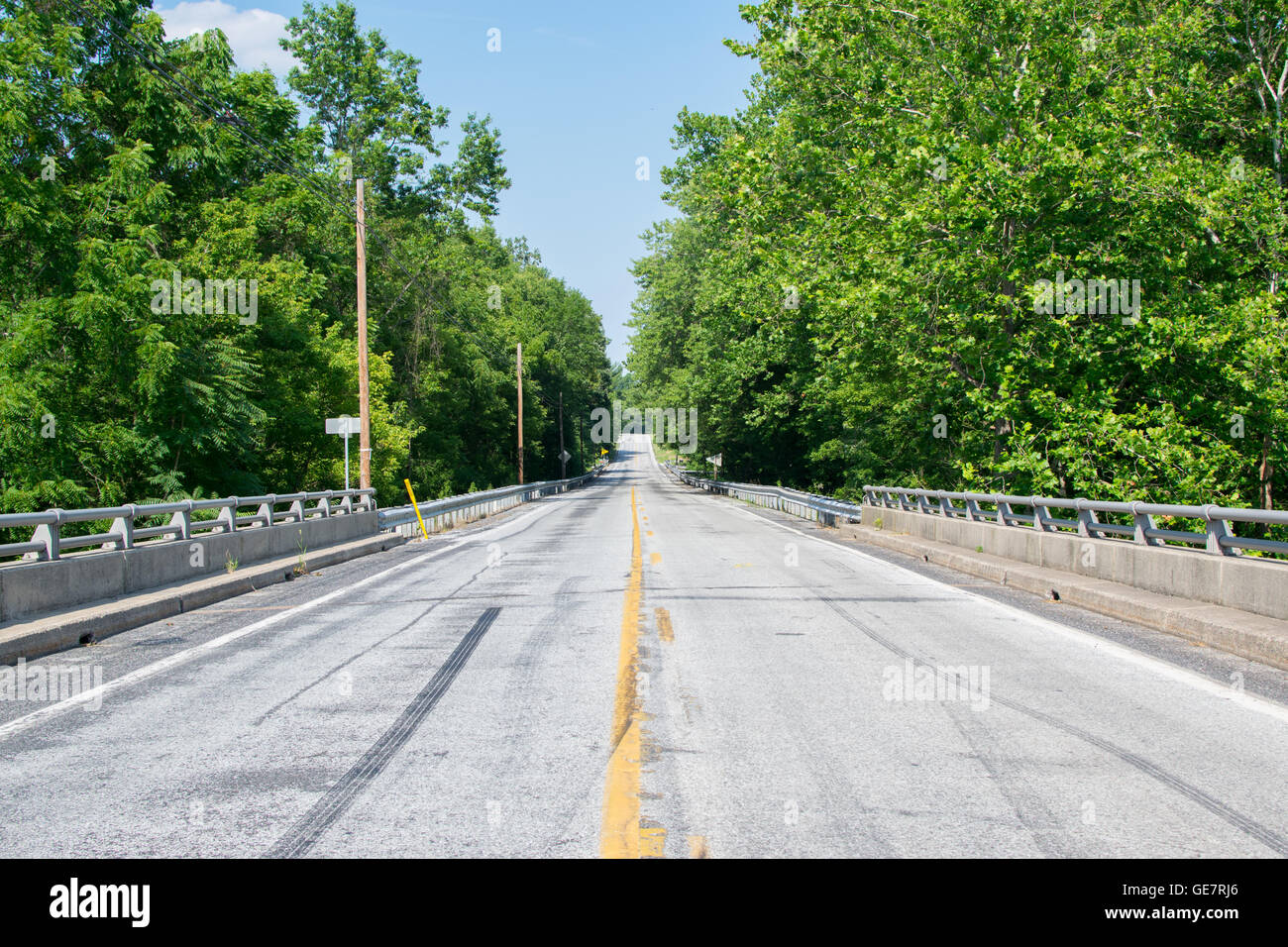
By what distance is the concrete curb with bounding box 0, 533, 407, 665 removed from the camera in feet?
28.0

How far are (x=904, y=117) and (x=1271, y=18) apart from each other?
8625 millimetres

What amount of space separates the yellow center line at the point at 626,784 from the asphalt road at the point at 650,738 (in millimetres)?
21

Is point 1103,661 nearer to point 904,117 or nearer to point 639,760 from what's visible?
point 639,760

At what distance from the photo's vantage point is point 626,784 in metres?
4.75

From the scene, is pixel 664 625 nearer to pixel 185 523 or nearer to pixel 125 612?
pixel 125 612

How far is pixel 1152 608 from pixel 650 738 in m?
6.77

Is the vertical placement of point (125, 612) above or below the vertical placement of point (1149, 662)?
above

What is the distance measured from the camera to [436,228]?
6291cm

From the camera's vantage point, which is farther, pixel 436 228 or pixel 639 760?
pixel 436 228

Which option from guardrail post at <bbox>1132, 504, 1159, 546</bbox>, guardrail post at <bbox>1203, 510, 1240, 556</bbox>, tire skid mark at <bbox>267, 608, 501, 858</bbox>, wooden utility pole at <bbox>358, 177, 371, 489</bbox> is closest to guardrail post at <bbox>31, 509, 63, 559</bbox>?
tire skid mark at <bbox>267, 608, 501, 858</bbox>

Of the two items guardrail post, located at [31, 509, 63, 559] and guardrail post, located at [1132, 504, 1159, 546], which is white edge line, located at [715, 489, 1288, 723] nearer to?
guardrail post, located at [1132, 504, 1159, 546]

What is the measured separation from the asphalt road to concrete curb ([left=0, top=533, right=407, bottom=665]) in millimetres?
298

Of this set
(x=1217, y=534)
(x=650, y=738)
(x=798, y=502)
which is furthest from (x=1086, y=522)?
(x=798, y=502)
